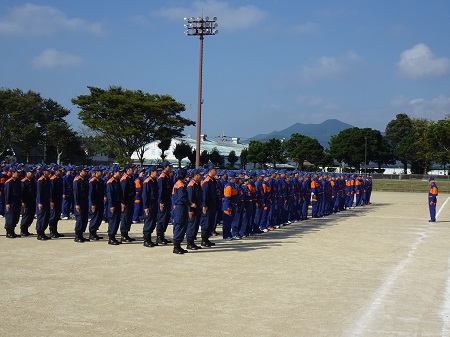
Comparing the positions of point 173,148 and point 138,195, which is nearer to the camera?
point 138,195

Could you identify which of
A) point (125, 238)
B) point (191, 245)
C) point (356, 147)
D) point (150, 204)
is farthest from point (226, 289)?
point (356, 147)

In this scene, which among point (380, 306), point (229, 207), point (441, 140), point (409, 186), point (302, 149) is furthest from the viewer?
point (302, 149)

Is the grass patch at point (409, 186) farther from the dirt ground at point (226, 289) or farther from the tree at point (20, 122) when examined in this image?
the dirt ground at point (226, 289)

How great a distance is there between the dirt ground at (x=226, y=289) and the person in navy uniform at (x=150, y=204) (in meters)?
0.33

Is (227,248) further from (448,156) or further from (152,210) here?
(448,156)

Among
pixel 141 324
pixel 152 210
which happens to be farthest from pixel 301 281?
pixel 152 210

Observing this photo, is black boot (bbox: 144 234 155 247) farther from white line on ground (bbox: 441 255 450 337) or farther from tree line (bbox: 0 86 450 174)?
tree line (bbox: 0 86 450 174)

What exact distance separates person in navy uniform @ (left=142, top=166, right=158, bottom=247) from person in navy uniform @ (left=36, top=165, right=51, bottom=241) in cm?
256

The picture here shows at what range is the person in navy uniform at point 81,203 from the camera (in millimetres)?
12742

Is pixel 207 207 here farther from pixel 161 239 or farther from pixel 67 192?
pixel 67 192

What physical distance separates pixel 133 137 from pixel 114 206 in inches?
1246

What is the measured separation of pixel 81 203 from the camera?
13055 millimetres

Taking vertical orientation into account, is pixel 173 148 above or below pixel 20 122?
below

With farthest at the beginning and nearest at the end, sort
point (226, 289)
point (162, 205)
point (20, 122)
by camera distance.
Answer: point (20, 122), point (162, 205), point (226, 289)
